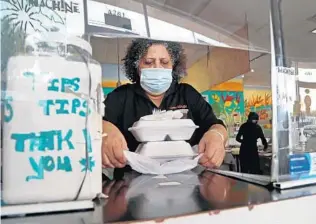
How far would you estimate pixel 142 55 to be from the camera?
1322 millimetres

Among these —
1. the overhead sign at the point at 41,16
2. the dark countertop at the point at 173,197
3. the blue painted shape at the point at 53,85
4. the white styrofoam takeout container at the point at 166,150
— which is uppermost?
the overhead sign at the point at 41,16

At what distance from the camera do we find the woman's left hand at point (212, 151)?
100 cm

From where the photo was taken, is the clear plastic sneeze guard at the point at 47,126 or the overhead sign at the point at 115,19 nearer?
the clear plastic sneeze guard at the point at 47,126

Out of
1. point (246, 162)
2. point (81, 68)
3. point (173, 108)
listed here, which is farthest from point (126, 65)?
point (81, 68)

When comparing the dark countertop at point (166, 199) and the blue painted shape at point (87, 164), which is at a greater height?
the blue painted shape at point (87, 164)

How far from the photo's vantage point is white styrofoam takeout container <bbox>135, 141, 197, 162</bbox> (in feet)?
3.10

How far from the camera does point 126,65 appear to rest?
58.8 inches

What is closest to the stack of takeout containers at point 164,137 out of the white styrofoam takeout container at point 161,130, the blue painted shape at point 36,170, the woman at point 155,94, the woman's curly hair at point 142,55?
the white styrofoam takeout container at point 161,130

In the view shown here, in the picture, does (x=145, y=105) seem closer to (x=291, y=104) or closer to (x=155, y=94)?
(x=155, y=94)

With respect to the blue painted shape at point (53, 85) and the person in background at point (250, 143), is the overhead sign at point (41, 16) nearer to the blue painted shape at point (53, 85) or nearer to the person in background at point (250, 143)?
the blue painted shape at point (53, 85)

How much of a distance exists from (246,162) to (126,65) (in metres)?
0.79

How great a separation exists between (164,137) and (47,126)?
0.56 meters

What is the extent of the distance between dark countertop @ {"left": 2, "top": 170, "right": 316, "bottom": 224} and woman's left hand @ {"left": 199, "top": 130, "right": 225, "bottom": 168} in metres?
0.20

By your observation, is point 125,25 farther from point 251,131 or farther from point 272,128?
point 251,131
